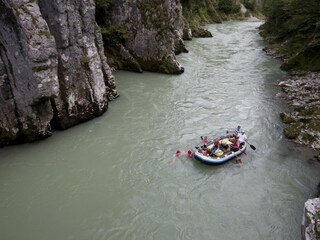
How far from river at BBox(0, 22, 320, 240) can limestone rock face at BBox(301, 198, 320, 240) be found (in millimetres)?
1622

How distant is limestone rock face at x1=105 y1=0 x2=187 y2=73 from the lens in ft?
105

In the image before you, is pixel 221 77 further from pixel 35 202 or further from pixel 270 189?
pixel 35 202

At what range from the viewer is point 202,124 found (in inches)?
888

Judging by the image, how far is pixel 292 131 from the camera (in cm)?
2117

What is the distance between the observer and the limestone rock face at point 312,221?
11312 mm

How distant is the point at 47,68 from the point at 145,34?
16.3 metres

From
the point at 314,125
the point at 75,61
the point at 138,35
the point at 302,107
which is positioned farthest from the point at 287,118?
the point at 138,35

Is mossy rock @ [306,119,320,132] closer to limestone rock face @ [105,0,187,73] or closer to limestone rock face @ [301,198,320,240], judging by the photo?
limestone rock face @ [301,198,320,240]

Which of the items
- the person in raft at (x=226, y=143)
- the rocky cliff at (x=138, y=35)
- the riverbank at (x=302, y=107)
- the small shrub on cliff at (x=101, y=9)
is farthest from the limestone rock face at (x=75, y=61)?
the riverbank at (x=302, y=107)

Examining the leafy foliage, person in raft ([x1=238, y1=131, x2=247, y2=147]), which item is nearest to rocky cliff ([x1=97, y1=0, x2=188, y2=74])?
the leafy foliage

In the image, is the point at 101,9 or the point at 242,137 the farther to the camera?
the point at 101,9

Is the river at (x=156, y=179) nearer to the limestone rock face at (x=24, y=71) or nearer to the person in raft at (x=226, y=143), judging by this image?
the person in raft at (x=226, y=143)

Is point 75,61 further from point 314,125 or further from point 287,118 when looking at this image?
point 314,125

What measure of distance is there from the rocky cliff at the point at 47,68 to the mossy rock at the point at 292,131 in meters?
12.7
